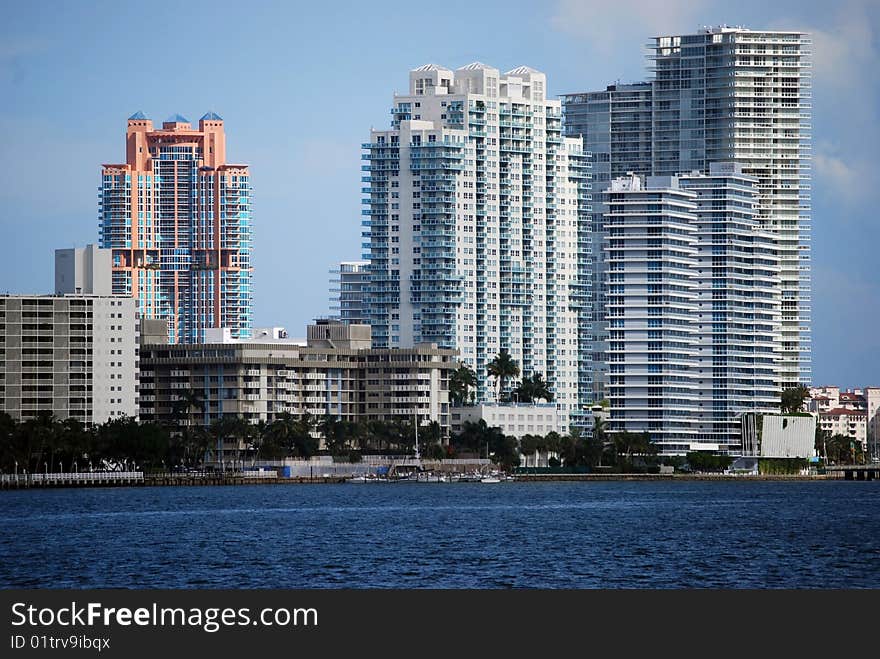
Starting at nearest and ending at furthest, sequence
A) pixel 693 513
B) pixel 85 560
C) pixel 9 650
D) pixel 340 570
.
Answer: pixel 9 650 < pixel 340 570 < pixel 85 560 < pixel 693 513

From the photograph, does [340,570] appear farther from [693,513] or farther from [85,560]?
[693,513]

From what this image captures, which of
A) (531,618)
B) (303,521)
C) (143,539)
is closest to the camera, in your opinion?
(531,618)

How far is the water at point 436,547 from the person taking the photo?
96.7m

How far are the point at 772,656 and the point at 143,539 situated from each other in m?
83.5

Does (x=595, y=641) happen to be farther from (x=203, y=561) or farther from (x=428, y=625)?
(x=203, y=561)

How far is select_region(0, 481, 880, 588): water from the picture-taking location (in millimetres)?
96688

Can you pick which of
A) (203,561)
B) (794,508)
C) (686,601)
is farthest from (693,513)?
(686,601)

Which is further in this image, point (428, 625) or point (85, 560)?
point (85, 560)

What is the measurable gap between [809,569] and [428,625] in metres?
54.3

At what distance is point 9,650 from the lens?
164 feet

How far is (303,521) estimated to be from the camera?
15600cm

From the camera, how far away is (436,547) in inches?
4756

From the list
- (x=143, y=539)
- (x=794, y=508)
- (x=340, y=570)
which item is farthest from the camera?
(x=794, y=508)

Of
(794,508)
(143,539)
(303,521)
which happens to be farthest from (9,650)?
(794,508)
